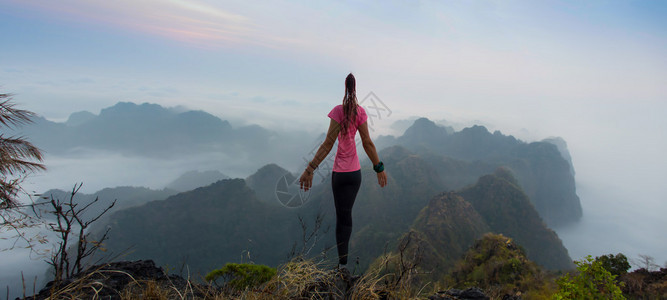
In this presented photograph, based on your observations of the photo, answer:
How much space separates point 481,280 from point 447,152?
168860 millimetres

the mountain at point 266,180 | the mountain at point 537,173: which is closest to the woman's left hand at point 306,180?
the mountain at point 266,180

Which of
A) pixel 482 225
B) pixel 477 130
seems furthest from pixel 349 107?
pixel 477 130

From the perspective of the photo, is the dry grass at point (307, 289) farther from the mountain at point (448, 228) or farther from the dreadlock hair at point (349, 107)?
the mountain at point (448, 228)

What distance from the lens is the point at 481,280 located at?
2731 centimetres

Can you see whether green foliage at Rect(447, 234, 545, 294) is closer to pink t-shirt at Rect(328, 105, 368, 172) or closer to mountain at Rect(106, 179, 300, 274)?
pink t-shirt at Rect(328, 105, 368, 172)

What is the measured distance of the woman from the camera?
13.5ft

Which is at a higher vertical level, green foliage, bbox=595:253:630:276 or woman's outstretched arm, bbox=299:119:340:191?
woman's outstretched arm, bbox=299:119:340:191

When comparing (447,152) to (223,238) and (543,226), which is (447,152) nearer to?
(543,226)

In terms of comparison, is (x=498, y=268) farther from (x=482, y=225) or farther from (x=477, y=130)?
(x=477, y=130)

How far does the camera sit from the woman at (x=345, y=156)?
13.5ft

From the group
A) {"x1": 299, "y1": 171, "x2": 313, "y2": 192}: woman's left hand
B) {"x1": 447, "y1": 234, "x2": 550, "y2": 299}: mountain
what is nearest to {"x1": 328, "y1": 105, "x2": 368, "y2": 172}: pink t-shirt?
{"x1": 299, "y1": 171, "x2": 313, "y2": 192}: woman's left hand

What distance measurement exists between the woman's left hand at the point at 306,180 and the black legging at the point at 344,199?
329mm

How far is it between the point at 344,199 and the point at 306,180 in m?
0.62

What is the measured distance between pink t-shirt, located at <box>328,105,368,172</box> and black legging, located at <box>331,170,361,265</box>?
0.33ft
